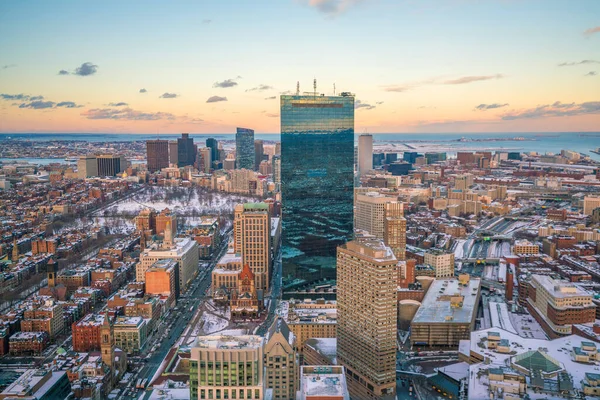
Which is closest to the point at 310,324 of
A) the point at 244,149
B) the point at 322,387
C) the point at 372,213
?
the point at 322,387

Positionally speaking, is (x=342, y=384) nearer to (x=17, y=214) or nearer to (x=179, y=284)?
(x=179, y=284)

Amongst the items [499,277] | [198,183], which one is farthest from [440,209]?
[198,183]

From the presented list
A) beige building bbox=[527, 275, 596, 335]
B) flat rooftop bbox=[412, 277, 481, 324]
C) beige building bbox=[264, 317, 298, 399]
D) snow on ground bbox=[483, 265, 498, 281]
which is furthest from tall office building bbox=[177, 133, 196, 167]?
beige building bbox=[264, 317, 298, 399]

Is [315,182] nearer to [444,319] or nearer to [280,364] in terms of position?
[444,319]

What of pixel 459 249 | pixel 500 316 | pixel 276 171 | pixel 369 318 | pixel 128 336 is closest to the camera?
pixel 369 318

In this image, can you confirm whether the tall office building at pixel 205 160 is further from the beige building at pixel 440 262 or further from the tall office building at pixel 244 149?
the beige building at pixel 440 262

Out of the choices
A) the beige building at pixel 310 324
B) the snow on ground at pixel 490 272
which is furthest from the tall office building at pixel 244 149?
the beige building at pixel 310 324
